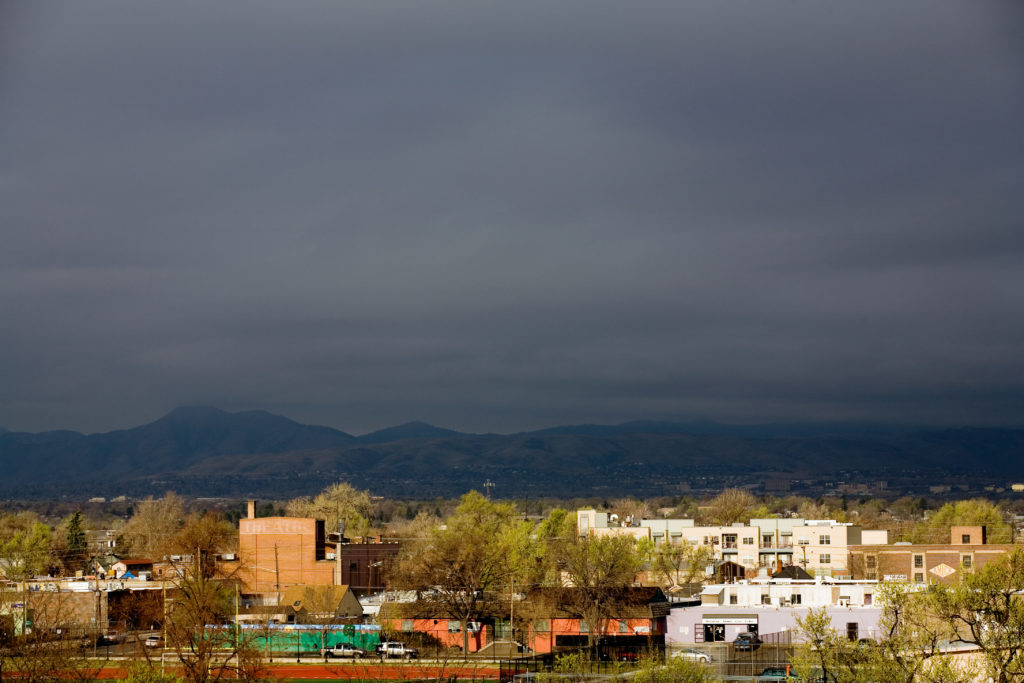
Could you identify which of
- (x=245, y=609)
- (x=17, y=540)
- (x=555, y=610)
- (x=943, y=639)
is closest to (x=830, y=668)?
(x=943, y=639)

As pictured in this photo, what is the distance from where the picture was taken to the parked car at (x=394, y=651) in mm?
89875

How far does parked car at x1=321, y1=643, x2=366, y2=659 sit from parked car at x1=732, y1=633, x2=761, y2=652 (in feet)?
82.7

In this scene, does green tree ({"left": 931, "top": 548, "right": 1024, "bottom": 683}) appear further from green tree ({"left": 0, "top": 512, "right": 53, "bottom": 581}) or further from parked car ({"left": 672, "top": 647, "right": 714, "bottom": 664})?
green tree ({"left": 0, "top": 512, "right": 53, "bottom": 581})

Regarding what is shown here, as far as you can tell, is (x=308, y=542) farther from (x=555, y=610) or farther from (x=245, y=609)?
(x=555, y=610)

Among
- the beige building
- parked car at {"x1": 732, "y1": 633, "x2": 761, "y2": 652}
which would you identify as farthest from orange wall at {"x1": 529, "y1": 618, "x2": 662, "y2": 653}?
the beige building

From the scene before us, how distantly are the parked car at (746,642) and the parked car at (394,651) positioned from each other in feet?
70.3

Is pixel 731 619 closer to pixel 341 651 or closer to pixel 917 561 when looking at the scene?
pixel 341 651

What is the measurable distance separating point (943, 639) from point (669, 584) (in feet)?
225

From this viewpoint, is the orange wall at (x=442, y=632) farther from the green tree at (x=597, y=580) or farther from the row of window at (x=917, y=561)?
the row of window at (x=917, y=561)

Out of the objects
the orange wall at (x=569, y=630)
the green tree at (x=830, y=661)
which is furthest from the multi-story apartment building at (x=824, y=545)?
the green tree at (x=830, y=661)

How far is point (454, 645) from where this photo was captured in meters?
95.3

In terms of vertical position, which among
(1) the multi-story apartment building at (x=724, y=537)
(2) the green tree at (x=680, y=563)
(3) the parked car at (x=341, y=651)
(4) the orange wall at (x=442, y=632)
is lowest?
(3) the parked car at (x=341, y=651)

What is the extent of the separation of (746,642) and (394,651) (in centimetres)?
2354

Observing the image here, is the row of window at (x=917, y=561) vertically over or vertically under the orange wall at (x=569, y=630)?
over
